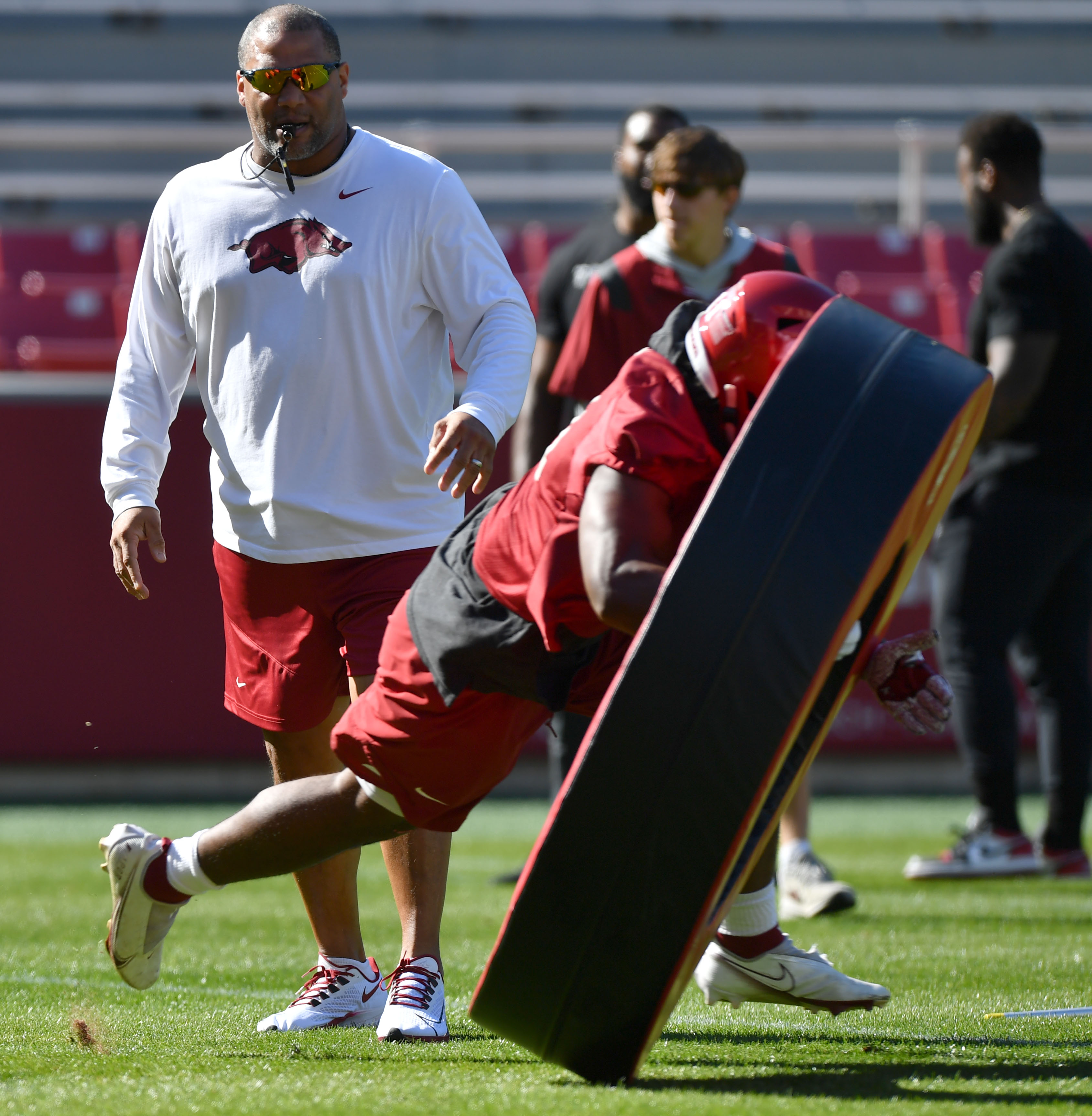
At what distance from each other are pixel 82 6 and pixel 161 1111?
13237 mm

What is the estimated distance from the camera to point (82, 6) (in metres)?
13.9

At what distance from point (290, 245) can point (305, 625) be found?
76cm

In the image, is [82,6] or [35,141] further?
A: [82,6]

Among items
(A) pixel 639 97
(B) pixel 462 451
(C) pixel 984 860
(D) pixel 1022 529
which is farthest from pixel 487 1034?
(A) pixel 639 97

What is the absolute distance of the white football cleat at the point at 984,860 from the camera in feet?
18.3

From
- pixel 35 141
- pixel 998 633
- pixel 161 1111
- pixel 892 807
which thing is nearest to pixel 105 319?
pixel 35 141

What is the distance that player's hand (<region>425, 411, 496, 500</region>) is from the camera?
2938 millimetres

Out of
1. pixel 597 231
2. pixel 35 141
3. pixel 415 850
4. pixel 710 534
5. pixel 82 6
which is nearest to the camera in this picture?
pixel 710 534

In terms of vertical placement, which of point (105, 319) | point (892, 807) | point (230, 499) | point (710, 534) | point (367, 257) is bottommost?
point (892, 807)

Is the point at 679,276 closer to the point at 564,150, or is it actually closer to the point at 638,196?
the point at 638,196

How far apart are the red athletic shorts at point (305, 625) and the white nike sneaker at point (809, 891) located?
189 cm

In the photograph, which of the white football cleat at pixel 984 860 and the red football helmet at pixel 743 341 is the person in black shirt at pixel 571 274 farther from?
the red football helmet at pixel 743 341

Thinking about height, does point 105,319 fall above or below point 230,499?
below

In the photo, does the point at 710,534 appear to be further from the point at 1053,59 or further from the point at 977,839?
the point at 1053,59
